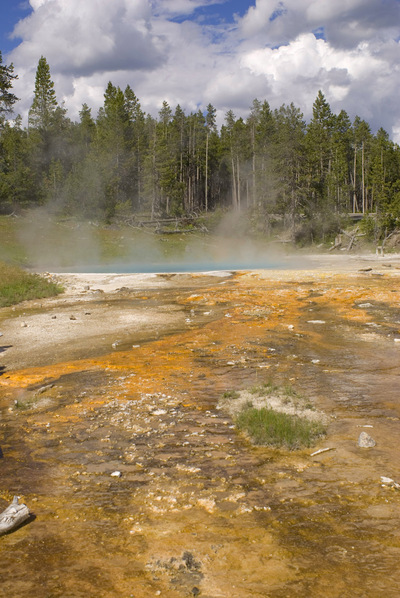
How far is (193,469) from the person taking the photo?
15.8 ft

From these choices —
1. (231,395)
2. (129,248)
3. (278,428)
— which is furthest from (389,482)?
(129,248)

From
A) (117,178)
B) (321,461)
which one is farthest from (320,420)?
(117,178)

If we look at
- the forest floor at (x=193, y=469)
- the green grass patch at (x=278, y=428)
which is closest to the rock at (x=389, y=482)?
the forest floor at (x=193, y=469)

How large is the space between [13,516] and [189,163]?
64.9 metres

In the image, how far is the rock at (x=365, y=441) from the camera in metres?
5.16

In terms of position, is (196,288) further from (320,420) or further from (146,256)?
(146,256)

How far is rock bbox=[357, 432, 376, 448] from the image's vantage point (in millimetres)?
5160

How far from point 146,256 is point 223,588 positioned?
36.1 meters

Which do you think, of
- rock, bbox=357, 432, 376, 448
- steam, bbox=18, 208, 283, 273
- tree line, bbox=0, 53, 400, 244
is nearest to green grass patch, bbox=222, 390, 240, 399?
rock, bbox=357, 432, 376, 448

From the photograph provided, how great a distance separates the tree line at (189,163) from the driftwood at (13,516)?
113 feet

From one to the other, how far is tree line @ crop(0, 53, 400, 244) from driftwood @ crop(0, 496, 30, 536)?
113 feet

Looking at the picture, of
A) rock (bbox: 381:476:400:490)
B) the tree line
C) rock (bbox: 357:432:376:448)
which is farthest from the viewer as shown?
the tree line

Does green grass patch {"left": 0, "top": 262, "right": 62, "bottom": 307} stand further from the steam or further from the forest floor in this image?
the steam

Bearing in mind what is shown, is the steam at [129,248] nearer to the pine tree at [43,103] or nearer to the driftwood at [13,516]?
the pine tree at [43,103]
